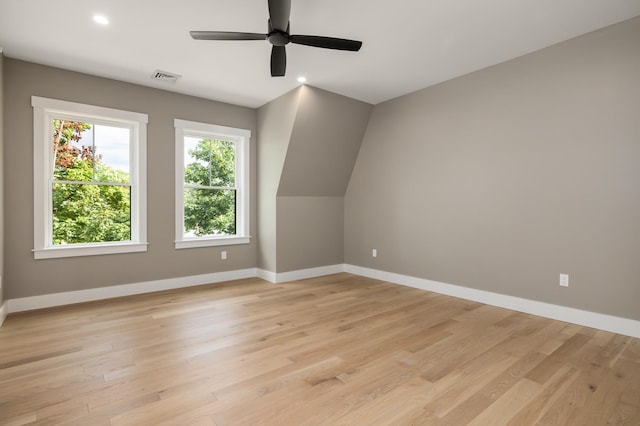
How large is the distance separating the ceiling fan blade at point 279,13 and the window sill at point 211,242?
10.5 feet

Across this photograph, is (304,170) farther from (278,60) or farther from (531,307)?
(531,307)

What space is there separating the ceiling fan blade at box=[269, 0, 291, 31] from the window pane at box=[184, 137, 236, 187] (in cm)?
284

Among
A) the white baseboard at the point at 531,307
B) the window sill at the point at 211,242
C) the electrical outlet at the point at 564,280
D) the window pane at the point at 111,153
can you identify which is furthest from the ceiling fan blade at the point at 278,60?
the electrical outlet at the point at 564,280

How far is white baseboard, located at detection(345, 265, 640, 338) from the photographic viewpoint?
2939 mm

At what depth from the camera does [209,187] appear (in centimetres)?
491

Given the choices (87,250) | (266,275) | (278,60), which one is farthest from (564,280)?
(87,250)

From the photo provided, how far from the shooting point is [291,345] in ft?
8.89

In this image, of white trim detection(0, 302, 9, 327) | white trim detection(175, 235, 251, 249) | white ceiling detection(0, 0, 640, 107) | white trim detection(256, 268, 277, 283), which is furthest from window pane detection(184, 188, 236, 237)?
white trim detection(0, 302, 9, 327)

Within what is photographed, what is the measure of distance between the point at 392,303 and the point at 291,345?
1594 mm

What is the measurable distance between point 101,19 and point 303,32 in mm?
1709

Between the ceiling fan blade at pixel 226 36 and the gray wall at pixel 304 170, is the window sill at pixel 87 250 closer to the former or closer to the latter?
the gray wall at pixel 304 170

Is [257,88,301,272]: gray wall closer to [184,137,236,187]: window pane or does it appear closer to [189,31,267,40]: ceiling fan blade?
[184,137,236,187]: window pane

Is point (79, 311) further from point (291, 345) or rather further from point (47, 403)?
point (291, 345)

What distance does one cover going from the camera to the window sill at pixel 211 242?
461 cm
